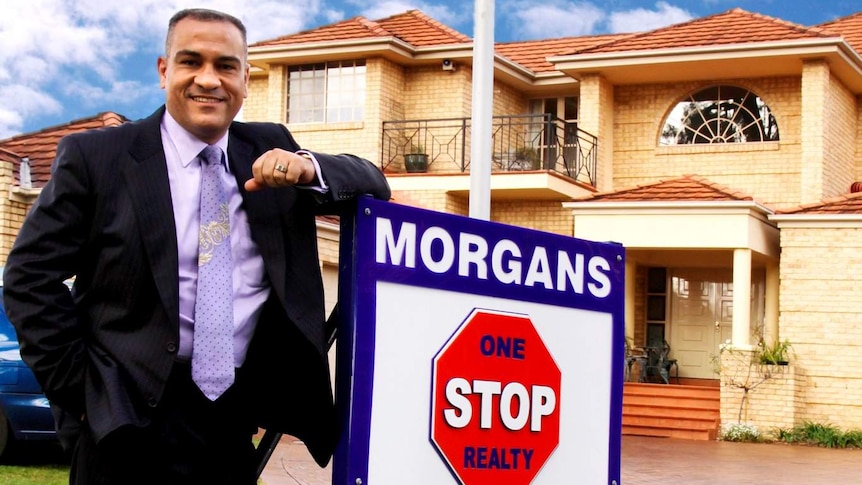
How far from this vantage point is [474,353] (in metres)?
3.19

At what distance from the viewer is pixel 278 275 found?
295 centimetres

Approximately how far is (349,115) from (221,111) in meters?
23.3

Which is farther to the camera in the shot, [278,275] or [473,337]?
[473,337]

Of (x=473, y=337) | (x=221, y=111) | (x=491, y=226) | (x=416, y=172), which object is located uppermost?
(x=416, y=172)

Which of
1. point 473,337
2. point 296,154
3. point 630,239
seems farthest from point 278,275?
point 630,239

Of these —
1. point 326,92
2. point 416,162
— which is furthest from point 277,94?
point 416,162

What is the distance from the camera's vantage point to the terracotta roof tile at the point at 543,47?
1093 inches

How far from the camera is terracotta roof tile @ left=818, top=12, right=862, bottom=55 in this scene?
86.7 ft

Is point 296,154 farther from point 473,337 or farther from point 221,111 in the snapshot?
point 473,337

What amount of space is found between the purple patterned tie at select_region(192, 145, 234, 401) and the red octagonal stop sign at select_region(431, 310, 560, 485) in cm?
53

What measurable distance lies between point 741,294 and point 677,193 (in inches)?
81.6

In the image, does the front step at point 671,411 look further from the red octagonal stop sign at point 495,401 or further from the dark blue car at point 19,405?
the red octagonal stop sign at point 495,401

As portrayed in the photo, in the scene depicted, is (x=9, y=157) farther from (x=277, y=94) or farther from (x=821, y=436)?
(x=821, y=436)

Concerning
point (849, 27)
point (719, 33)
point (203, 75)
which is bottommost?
point (203, 75)
